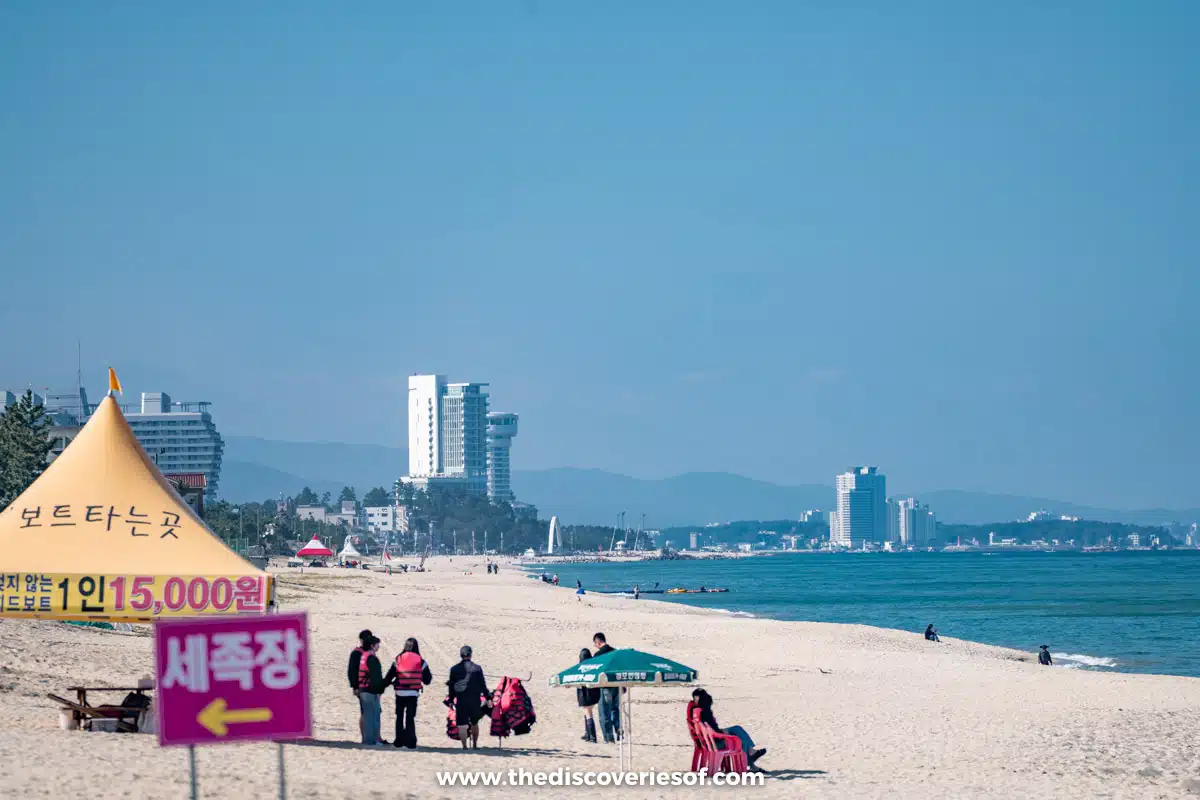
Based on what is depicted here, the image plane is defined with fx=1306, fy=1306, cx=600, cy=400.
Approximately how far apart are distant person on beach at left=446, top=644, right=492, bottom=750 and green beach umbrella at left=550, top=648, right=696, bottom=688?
5.34 ft

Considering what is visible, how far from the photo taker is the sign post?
7059 millimetres

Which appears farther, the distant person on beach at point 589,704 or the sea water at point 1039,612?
the sea water at point 1039,612

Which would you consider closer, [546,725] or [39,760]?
[39,760]

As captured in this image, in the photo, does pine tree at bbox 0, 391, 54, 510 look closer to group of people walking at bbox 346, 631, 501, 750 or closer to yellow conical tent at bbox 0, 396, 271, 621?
yellow conical tent at bbox 0, 396, 271, 621

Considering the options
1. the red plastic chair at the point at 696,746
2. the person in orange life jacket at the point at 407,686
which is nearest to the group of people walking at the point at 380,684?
the person in orange life jacket at the point at 407,686

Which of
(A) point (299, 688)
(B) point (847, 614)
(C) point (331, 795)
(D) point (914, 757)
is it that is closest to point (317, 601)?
(B) point (847, 614)

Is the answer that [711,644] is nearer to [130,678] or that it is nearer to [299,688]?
[130,678]

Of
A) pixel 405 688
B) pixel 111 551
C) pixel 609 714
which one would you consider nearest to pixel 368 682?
pixel 405 688

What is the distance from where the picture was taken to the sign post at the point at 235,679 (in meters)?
7.06

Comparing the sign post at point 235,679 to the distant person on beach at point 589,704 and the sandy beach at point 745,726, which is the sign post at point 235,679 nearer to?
the sandy beach at point 745,726

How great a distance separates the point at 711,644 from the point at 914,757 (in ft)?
77.8

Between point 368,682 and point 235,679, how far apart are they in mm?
7741

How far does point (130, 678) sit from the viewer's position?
68.0 feet

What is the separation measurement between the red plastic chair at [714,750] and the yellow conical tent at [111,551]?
5.06 metres
